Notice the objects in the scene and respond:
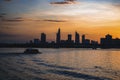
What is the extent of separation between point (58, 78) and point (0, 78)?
362 inches

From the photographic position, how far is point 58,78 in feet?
144

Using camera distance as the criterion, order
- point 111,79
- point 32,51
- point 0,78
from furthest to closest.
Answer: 1. point 32,51
2. point 111,79
3. point 0,78

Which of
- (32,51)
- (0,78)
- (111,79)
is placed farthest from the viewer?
(32,51)

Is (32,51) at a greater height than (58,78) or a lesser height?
lesser

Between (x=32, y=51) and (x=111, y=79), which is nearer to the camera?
(x=111, y=79)

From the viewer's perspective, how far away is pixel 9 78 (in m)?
42.3

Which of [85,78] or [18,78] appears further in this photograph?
[85,78]

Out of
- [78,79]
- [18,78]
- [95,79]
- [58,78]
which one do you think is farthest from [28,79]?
[95,79]

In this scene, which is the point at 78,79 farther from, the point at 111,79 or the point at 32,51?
the point at 32,51

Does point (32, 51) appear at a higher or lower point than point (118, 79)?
lower

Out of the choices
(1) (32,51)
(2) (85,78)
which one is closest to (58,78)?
(2) (85,78)

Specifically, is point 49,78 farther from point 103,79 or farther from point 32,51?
point 32,51

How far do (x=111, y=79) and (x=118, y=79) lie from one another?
3.77 feet

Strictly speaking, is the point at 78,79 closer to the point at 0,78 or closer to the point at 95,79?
the point at 95,79
